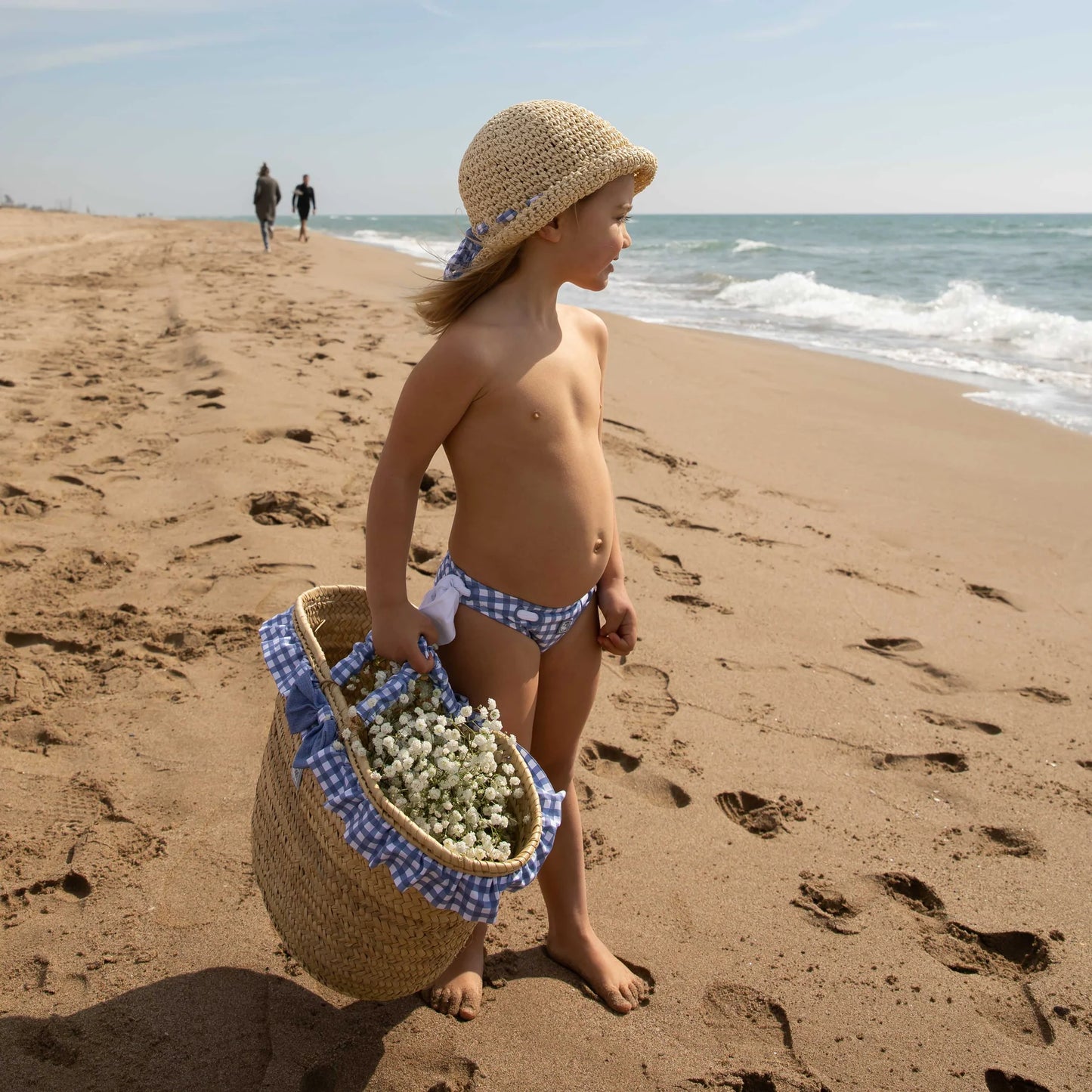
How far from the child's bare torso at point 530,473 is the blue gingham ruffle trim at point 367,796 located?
0.26 meters

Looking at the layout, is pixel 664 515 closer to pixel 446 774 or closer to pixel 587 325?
pixel 587 325

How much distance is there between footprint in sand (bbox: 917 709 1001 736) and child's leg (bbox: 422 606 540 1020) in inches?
63.8

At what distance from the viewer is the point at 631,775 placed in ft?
8.71

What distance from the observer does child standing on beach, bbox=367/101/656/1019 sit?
1.75m

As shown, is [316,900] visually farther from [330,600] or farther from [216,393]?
[216,393]

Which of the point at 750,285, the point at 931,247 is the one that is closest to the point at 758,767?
the point at 750,285

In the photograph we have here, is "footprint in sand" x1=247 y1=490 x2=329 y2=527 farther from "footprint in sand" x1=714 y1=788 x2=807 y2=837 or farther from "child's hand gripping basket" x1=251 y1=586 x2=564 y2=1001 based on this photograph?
"child's hand gripping basket" x1=251 y1=586 x2=564 y2=1001

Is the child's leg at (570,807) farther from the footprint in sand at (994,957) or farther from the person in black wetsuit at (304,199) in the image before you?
the person in black wetsuit at (304,199)

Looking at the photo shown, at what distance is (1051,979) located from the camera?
80.7 inches

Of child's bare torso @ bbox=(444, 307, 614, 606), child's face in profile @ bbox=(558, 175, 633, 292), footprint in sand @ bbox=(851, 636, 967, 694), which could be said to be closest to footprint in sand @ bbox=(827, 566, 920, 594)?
footprint in sand @ bbox=(851, 636, 967, 694)

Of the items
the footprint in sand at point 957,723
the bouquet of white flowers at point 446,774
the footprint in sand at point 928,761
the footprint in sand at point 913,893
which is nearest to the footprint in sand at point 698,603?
the footprint in sand at point 957,723

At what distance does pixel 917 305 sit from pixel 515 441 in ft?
45.1

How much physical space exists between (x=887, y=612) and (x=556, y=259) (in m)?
2.34

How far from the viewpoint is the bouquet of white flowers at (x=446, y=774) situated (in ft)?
5.15
